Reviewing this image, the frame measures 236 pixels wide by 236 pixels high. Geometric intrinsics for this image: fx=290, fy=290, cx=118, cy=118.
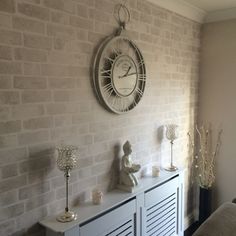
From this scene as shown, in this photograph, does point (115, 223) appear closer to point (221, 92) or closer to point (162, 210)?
point (162, 210)

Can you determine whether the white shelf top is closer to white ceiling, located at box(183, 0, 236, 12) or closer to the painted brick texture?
the painted brick texture

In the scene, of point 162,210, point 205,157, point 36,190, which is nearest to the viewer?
point 36,190

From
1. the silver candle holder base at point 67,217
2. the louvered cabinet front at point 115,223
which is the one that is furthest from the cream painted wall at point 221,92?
the silver candle holder base at point 67,217

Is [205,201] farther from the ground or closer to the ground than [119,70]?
closer to the ground

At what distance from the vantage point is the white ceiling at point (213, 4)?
283cm

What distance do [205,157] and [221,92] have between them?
78cm

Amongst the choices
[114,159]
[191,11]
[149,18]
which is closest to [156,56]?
[149,18]

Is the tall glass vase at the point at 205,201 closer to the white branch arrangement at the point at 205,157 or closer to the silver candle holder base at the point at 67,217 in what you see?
the white branch arrangement at the point at 205,157

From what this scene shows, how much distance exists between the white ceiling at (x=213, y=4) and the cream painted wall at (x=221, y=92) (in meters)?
0.20

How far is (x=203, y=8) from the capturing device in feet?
10.1

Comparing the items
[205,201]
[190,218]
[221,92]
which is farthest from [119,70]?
[190,218]

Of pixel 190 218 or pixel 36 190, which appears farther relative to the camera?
pixel 190 218

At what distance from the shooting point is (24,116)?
161 cm

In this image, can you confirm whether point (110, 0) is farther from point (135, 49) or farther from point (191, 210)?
point (191, 210)
